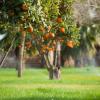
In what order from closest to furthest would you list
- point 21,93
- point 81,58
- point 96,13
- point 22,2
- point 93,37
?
point 22,2 < point 21,93 < point 96,13 < point 93,37 < point 81,58

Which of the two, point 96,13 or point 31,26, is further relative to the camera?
point 96,13

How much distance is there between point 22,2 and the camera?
1145 cm

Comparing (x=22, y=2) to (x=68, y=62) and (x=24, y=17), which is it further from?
(x=68, y=62)

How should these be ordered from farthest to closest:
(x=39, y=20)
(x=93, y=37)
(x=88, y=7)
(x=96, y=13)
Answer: (x=93, y=37)
(x=96, y=13)
(x=88, y=7)
(x=39, y=20)

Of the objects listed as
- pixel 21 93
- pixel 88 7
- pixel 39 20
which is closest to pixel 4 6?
pixel 39 20

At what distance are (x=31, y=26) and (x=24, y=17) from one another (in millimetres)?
521

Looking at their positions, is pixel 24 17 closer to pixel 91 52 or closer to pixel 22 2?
pixel 22 2

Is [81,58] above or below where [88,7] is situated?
below

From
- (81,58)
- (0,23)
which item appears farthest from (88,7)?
(81,58)

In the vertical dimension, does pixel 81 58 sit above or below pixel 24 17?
below

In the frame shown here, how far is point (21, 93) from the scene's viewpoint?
1605 centimetres

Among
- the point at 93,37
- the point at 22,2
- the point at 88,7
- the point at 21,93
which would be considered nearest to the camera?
the point at 22,2

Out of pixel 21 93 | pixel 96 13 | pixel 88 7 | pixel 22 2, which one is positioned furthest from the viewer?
pixel 96 13

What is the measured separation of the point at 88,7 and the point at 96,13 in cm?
189
